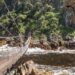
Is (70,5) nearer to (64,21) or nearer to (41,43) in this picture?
(64,21)

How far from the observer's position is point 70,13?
64875 millimetres

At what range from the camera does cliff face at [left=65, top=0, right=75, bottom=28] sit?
210 ft

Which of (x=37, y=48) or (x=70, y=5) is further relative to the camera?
(x=70, y=5)

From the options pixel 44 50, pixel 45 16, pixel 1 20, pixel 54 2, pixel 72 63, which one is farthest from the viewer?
pixel 54 2

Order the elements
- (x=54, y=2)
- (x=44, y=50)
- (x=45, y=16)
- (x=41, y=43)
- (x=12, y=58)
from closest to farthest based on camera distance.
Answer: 1. (x=12, y=58)
2. (x=44, y=50)
3. (x=41, y=43)
4. (x=45, y=16)
5. (x=54, y=2)

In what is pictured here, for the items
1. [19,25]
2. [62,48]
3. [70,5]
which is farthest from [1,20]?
[62,48]

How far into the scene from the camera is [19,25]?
62.9 meters

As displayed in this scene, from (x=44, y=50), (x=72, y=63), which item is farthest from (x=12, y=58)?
(x=44, y=50)

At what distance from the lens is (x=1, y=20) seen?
65.9 meters

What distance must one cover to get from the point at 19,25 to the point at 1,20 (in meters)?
5.12

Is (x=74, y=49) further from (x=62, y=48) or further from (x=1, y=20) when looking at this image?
(x=1, y=20)

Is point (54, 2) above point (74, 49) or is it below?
above

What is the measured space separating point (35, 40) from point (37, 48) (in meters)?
3.61

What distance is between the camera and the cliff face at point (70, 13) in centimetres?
6412
